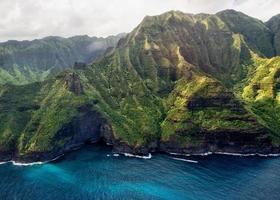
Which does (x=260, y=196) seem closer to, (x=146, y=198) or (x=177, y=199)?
(x=177, y=199)

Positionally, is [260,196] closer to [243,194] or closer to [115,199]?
[243,194]

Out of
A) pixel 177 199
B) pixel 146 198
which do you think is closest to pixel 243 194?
pixel 177 199

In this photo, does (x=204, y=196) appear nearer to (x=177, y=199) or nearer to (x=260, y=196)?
(x=177, y=199)

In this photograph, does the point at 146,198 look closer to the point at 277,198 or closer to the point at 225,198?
the point at 225,198

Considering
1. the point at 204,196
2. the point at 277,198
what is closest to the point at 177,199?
the point at 204,196

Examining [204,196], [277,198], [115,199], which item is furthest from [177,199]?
[277,198]

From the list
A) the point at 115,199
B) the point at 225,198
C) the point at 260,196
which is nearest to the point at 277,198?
the point at 260,196
